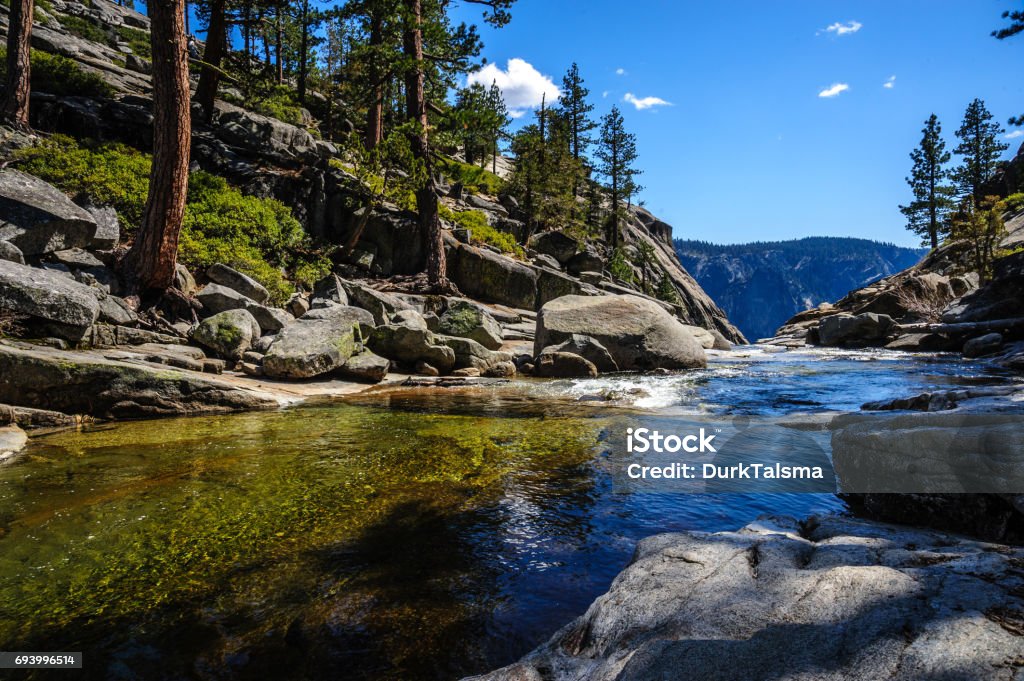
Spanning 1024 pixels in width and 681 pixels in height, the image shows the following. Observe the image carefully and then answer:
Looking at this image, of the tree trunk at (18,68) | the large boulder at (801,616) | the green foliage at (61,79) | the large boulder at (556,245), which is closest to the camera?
the large boulder at (801,616)

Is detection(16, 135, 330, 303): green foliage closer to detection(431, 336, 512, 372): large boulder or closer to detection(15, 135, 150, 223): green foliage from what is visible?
detection(15, 135, 150, 223): green foliage

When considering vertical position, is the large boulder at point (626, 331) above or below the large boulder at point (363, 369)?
above

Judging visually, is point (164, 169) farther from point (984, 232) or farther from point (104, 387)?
point (984, 232)

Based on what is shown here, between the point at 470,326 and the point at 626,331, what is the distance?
4.52 meters

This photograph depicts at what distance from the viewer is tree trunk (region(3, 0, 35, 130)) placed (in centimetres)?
1568

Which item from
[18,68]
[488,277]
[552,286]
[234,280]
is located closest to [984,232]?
[552,286]

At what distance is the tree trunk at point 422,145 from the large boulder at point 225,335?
8865 millimetres

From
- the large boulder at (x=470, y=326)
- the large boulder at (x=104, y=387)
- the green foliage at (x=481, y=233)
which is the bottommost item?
the large boulder at (x=104, y=387)

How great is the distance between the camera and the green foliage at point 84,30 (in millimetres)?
31594

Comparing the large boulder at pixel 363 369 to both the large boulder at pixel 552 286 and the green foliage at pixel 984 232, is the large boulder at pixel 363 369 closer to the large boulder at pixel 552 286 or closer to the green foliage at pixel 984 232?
the large boulder at pixel 552 286

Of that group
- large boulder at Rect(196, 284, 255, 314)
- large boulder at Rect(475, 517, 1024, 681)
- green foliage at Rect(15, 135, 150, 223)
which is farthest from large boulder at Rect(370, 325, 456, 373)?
large boulder at Rect(475, 517, 1024, 681)

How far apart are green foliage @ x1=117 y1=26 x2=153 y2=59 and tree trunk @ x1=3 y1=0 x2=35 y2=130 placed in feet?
72.8

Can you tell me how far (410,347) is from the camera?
39.3ft

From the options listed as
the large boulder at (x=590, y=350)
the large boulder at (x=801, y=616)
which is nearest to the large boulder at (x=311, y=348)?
the large boulder at (x=590, y=350)
